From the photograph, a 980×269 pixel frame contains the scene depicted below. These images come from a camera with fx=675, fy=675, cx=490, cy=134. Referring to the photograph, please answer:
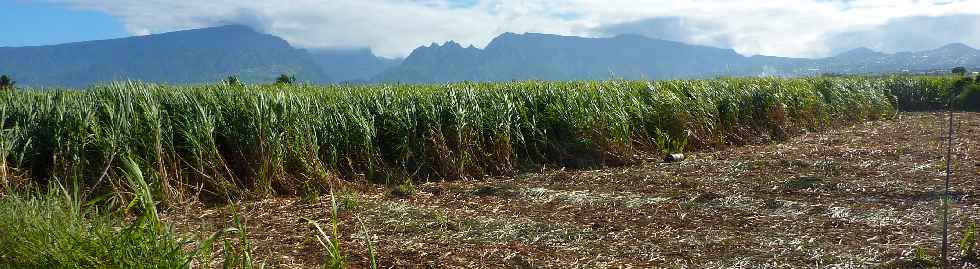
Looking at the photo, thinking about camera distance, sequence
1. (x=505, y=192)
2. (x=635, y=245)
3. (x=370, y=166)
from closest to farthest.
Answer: (x=635, y=245)
(x=505, y=192)
(x=370, y=166)

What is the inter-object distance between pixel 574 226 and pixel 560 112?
427 centimetres

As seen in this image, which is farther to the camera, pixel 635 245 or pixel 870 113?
pixel 870 113

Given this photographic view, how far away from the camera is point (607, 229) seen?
19.4 ft

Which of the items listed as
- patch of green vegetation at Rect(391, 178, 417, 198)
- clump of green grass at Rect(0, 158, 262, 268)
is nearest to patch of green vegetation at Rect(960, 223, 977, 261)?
clump of green grass at Rect(0, 158, 262, 268)

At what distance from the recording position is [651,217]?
253 inches

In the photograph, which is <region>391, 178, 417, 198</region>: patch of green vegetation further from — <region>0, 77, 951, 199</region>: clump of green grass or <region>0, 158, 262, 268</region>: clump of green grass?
<region>0, 158, 262, 268</region>: clump of green grass

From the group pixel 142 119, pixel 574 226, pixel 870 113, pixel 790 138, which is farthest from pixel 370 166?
pixel 870 113

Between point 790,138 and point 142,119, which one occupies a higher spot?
point 142,119

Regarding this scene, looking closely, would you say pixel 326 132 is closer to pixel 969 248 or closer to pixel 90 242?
pixel 90 242

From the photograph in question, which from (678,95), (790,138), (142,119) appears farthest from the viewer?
(790,138)

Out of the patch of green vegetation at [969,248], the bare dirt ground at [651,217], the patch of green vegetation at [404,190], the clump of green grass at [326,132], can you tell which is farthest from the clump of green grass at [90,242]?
the patch of green vegetation at [969,248]

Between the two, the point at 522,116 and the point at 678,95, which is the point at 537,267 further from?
the point at 678,95

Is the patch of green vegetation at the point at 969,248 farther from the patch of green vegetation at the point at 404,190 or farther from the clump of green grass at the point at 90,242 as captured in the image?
the patch of green vegetation at the point at 404,190

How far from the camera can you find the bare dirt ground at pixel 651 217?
16.5 feet
